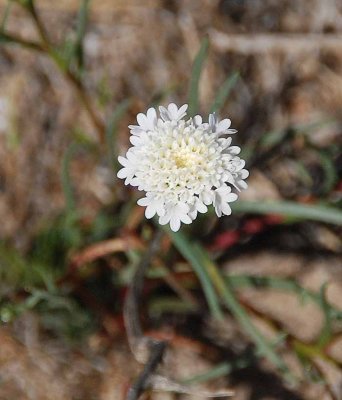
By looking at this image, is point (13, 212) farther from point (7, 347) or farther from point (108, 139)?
point (108, 139)

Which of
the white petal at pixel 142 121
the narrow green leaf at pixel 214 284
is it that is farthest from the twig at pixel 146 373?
the white petal at pixel 142 121

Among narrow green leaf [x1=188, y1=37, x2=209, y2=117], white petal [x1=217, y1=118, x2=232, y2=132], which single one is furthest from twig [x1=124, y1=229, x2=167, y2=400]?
white petal [x1=217, y1=118, x2=232, y2=132]

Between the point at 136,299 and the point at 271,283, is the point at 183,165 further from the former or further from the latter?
the point at 271,283

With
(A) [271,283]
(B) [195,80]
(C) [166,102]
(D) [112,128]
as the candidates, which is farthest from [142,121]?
(C) [166,102]

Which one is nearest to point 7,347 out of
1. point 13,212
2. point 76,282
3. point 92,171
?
point 76,282

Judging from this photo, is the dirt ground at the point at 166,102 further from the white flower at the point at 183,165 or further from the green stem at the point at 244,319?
the white flower at the point at 183,165

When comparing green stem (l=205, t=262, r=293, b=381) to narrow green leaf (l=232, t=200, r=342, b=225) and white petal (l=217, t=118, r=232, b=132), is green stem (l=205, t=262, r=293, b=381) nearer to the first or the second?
narrow green leaf (l=232, t=200, r=342, b=225)
